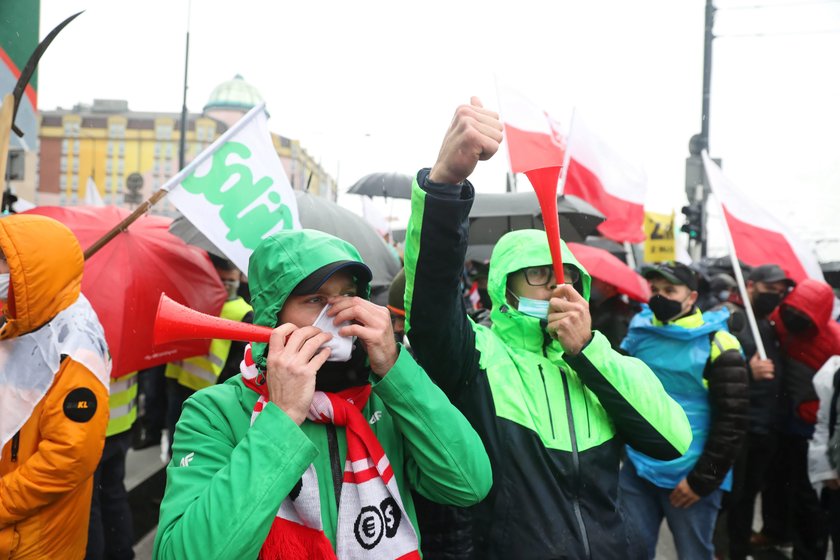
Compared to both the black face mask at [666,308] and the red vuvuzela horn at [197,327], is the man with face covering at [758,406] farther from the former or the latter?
the red vuvuzela horn at [197,327]

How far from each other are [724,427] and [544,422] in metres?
1.75

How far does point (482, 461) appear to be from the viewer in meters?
1.58

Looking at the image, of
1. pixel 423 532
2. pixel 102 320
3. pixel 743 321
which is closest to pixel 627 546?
pixel 423 532

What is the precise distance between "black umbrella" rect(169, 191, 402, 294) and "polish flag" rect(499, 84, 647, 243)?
4.75 feet

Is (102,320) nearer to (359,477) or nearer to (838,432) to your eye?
(359,477)

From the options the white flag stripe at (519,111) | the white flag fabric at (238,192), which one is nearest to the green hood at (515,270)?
the white flag fabric at (238,192)

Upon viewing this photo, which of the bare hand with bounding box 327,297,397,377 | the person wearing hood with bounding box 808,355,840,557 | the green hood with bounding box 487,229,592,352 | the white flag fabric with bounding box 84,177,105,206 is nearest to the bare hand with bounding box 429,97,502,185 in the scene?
the bare hand with bounding box 327,297,397,377

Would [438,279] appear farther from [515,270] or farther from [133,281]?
[133,281]

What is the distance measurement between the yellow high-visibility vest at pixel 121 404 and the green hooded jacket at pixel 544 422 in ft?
7.63

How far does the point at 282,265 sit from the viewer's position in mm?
1548

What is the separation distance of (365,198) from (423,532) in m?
9.12

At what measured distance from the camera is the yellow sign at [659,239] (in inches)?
331

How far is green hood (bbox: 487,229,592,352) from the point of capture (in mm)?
2092

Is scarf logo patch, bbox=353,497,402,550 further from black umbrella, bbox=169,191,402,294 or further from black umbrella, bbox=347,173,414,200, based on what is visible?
black umbrella, bbox=347,173,414,200
